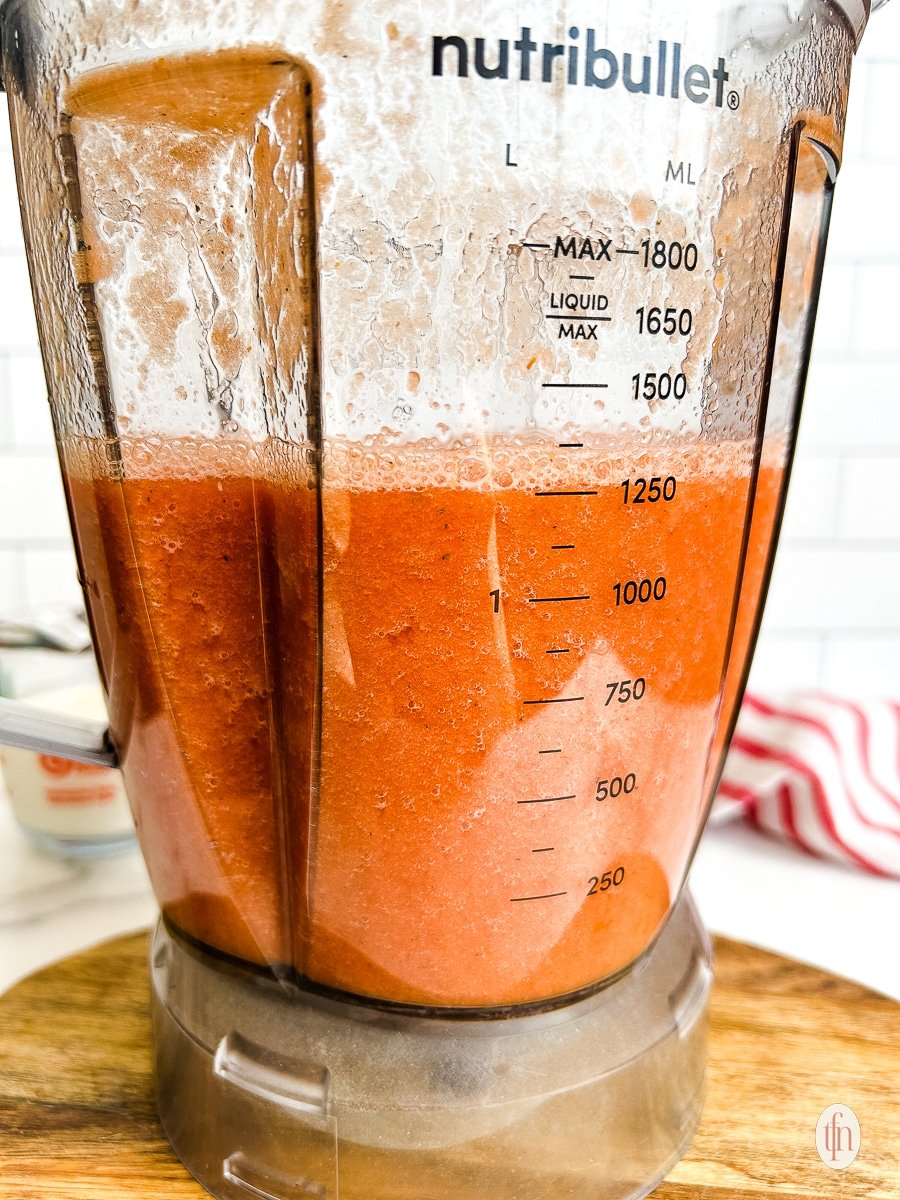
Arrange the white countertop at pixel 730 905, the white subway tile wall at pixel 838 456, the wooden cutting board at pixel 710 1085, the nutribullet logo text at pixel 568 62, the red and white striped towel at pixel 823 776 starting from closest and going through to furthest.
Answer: the nutribullet logo text at pixel 568 62, the wooden cutting board at pixel 710 1085, the white countertop at pixel 730 905, the red and white striped towel at pixel 823 776, the white subway tile wall at pixel 838 456

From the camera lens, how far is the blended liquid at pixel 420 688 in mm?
366

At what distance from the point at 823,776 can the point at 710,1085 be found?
39cm

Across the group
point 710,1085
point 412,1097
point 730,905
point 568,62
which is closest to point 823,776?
point 730,905

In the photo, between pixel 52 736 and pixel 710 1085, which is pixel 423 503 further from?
pixel 710 1085

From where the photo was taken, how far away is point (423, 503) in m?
0.36

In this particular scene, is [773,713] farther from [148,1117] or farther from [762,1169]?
[148,1117]

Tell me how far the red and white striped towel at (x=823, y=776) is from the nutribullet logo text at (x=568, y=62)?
2.07 ft

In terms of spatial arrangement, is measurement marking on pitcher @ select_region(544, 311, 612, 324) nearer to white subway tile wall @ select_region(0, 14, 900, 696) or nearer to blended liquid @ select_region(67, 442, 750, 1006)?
blended liquid @ select_region(67, 442, 750, 1006)

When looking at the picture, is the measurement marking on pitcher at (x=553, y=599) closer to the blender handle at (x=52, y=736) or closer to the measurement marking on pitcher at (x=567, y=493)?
the measurement marking on pitcher at (x=567, y=493)

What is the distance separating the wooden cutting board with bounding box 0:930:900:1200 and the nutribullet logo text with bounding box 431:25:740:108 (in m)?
0.47

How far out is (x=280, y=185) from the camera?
349 millimetres

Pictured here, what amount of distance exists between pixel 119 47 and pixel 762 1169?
55 cm

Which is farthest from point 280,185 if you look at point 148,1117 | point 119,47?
point 148,1117

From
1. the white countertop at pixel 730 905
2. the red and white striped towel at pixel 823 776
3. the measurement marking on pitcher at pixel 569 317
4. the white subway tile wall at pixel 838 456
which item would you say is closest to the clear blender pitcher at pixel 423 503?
the measurement marking on pitcher at pixel 569 317
